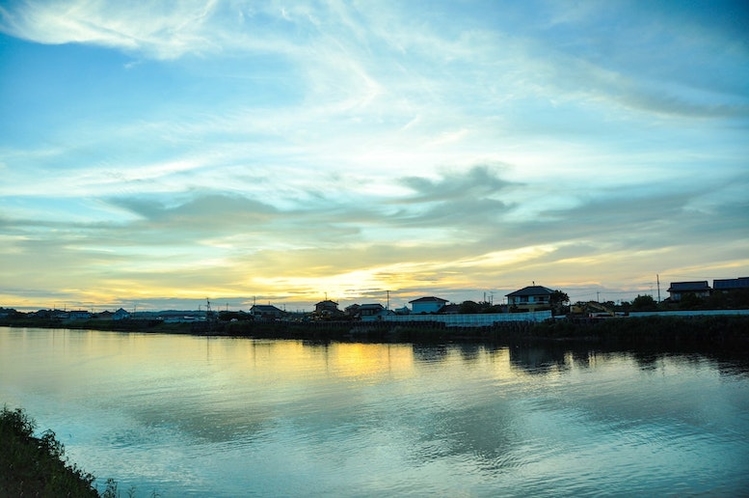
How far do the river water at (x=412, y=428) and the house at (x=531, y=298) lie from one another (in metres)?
37.0

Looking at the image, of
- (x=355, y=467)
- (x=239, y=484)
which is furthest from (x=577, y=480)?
(x=239, y=484)

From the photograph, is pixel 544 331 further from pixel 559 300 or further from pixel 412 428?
pixel 412 428

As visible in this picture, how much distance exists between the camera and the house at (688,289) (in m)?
72.9

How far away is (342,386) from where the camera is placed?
102 feet

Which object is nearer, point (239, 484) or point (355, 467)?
point (239, 484)

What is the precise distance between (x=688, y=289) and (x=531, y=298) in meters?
20.6

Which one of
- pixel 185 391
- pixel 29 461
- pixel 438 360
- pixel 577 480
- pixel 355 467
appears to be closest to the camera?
pixel 29 461

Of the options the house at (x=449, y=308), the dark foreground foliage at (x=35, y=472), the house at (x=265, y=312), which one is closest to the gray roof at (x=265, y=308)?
the house at (x=265, y=312)

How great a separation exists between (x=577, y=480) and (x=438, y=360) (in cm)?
2928

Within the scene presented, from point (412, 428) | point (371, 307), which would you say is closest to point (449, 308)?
point (371, 307)

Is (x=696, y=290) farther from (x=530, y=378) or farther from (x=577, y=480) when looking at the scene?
(x=577, y=480)

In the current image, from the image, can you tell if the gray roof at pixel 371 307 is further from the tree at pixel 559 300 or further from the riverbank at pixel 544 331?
the tree at pixel 559 300

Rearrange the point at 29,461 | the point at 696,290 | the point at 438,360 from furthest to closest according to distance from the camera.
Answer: the point at 696,290, the point at 438,360, the point at 29,461

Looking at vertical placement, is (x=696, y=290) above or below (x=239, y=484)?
above
